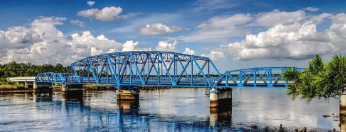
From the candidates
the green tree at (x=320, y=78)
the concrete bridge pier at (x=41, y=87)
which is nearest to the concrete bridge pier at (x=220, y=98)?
the green tree at (x=320, y=78)

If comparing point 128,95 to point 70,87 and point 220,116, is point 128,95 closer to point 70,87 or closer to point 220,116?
point 220,116

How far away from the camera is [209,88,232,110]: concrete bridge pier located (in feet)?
214

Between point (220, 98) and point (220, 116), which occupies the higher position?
point (220, 98)

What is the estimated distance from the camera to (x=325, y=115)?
179ft

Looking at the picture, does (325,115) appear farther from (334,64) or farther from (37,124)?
(37,124)

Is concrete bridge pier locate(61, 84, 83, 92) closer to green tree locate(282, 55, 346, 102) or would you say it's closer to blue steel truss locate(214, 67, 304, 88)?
blue steel truss locate(214, 67, 304, 88)

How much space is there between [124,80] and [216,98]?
3488 centimetres

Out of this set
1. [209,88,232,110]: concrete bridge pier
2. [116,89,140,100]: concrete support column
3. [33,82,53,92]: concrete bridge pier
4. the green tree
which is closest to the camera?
the green tree

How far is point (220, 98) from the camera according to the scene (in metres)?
67.3

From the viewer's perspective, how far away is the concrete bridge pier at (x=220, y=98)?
6519 centimetres

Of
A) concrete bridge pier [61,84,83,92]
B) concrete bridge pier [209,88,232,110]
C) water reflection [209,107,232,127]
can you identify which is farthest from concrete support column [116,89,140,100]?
concrete bridge pier [61,84,83,92]

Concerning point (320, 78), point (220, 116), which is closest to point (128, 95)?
point (220, 116)

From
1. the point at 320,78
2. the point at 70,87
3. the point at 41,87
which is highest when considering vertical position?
the point at 320,78

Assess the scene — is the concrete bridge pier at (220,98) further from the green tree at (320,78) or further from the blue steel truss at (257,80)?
the green tree at (320,78)
